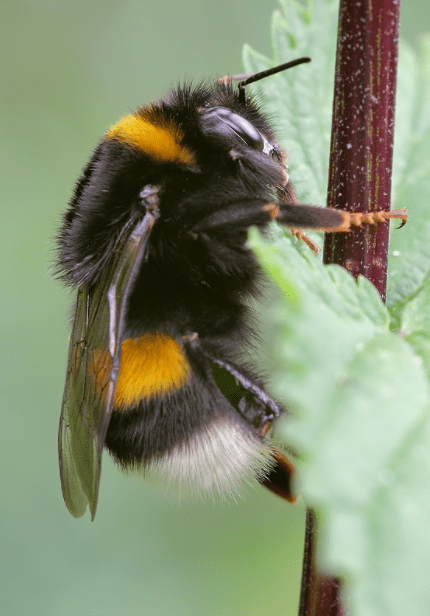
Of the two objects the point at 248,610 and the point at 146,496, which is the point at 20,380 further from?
the point at 248,610

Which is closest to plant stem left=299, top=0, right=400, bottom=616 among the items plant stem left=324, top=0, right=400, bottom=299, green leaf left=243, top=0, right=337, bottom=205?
plant stem left=324, top=0, right=400, bottom=299

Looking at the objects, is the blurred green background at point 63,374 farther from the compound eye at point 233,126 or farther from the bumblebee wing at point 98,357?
the compound eye at point 233,126

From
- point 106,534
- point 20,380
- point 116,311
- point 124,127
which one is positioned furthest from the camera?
point 20,380

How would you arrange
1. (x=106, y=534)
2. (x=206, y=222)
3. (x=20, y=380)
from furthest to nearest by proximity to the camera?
(x=20, y=380) < (x=106, y=534) < (x=206, y=222)

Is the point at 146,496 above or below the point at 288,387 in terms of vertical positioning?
below

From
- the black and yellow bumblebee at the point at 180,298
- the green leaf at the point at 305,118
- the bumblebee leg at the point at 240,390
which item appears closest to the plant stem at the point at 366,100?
the black and yellow bumblebee at the point at 180,298

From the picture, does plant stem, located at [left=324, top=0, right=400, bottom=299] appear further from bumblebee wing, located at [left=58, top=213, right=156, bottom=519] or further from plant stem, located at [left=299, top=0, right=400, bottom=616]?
bumblebee wing, located at [left=58, top=213, right=156, bottom=519]

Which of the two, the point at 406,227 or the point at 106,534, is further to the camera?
the point at 106,534

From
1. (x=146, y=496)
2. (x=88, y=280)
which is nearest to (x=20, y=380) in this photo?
(x=146, y=496)
